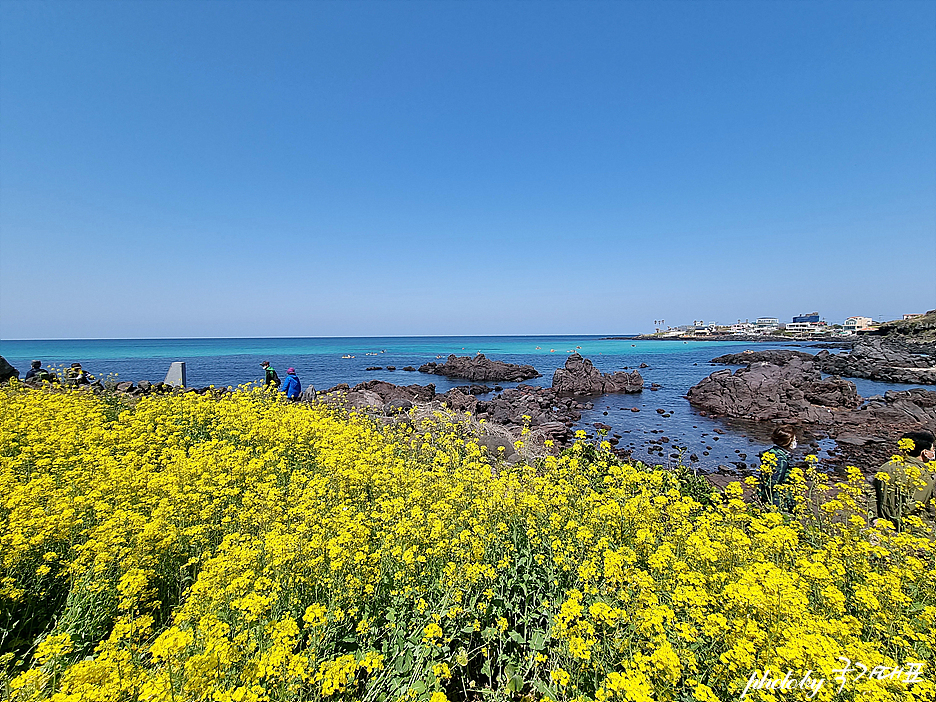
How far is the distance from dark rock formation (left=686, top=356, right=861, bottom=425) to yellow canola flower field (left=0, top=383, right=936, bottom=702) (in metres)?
18.7

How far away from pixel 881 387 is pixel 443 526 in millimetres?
41944

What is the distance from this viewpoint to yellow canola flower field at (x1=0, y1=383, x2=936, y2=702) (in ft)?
7.83

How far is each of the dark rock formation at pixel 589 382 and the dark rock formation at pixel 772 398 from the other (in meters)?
5.00

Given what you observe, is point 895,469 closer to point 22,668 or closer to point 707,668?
point 707,668

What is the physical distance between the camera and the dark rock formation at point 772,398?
20516 millimetres

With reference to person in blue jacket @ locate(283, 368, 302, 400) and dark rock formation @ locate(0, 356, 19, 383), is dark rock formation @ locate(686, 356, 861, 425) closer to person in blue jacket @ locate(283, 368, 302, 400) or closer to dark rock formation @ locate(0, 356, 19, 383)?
person in blue jacket @ locate(283, 368, 302, 400)

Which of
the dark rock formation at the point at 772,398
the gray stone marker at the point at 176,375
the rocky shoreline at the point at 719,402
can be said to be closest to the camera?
the rocky shoreline at the point at 719,402

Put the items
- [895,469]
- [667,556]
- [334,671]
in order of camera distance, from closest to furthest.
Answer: [334,671]
[667,556]
[895,469]

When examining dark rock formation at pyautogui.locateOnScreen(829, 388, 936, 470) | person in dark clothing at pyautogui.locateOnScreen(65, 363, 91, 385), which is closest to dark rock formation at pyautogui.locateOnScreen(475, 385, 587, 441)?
dark rock formation at pyautogui.locateOnScreen(829, 388, 936, 470)

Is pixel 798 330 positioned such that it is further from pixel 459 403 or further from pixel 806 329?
pixel 459 403

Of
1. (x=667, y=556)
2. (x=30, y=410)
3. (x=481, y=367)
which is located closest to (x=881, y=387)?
(x=481, y=367)

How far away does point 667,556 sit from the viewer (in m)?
3.40

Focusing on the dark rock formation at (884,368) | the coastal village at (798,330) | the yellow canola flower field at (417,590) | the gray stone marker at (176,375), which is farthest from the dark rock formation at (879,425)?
the coastal village at (798,330)

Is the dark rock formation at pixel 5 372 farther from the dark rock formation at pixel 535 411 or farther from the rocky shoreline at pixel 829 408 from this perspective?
the rocky shoreline at pixel 829 408
